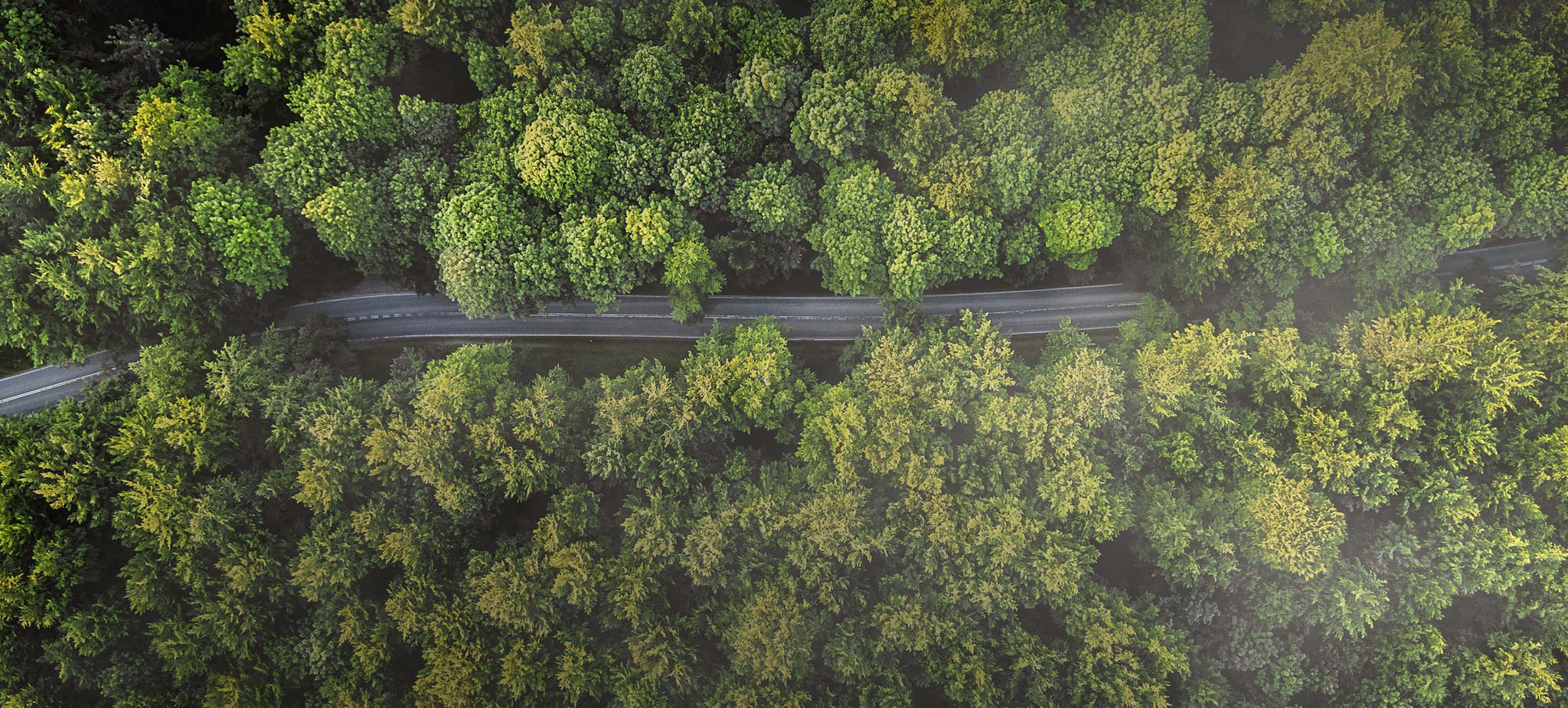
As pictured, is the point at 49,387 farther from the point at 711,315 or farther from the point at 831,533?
the point at 831,533

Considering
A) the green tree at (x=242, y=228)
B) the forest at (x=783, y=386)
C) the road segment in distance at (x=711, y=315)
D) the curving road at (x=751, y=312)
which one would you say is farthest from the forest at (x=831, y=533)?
the road segment in distance at (x=711, y=315)

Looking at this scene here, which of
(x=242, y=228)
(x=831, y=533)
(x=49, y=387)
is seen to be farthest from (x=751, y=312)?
(x=49, y=387)

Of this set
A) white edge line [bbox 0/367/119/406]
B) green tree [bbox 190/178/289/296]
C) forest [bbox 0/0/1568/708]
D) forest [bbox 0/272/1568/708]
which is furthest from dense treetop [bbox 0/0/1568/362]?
white edge line [bbox 0/367/119/406]

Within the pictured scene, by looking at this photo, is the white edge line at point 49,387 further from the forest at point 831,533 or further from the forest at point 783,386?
the forest at point 831,533

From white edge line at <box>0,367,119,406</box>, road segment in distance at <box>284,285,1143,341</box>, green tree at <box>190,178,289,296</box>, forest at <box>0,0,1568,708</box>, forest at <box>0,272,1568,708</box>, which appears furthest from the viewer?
road segment in distance at <box>284,285,1143,341</box>

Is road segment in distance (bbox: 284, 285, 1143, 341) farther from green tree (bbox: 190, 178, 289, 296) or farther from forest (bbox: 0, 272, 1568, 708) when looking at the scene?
forest (bbox: 0, 272, 1568, 708)
